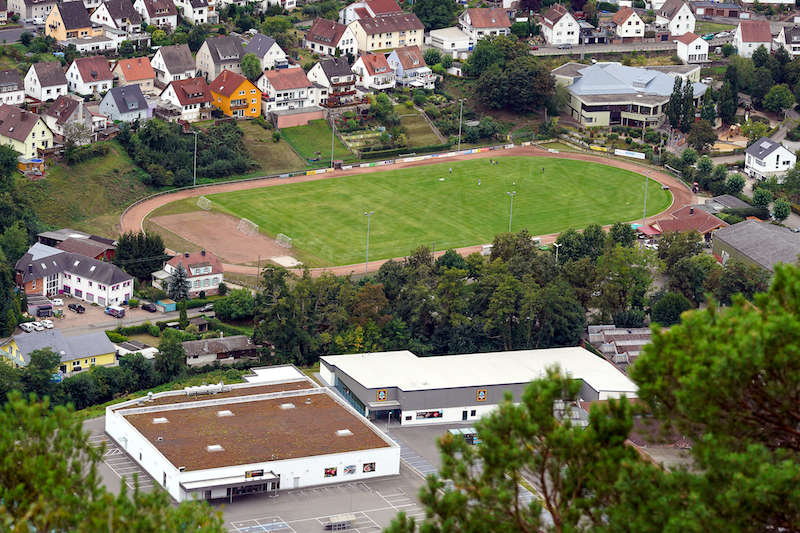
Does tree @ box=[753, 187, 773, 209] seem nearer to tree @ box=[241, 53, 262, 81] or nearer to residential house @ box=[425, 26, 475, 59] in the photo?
residential house @ box=[425, 26, 475, 59]

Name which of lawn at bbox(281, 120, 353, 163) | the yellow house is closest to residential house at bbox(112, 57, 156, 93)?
the yellow house

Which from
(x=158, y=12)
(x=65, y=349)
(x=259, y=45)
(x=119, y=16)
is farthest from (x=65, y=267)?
(x=158, y=12)

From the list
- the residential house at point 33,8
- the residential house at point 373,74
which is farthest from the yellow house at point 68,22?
the residential house at point 373,74

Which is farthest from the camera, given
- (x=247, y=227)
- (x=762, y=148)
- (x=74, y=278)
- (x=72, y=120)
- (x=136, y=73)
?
(x=136, y=73)

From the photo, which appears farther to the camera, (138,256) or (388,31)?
(388,31)

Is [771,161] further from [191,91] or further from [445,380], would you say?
[445,380]

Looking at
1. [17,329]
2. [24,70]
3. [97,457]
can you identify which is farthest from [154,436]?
[24,70]

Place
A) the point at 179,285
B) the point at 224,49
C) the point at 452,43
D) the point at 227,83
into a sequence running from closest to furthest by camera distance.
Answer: the point at 179,285, the point at 227,83, the point at 224,49, the point at 452,43

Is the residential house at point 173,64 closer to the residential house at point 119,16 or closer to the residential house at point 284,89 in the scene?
the residential house at point 284,89
